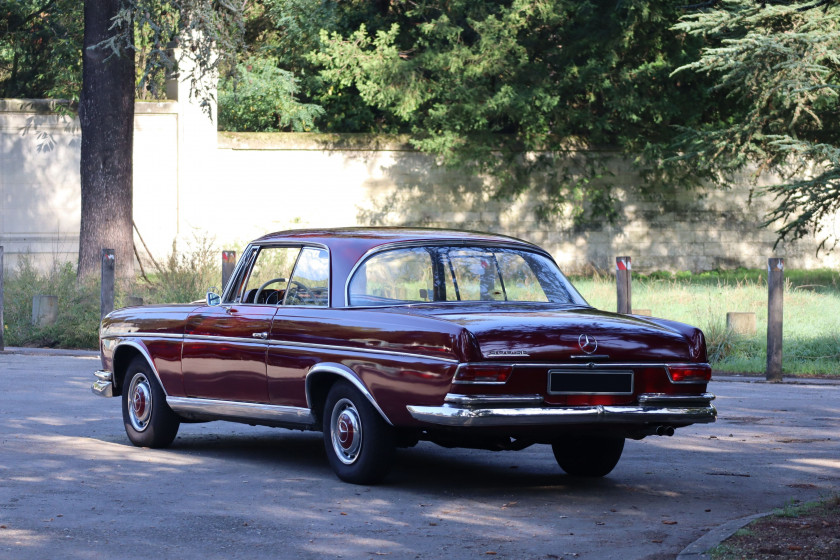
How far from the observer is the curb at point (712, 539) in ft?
19.8

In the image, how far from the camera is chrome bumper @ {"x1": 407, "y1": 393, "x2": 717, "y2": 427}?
23.7ft

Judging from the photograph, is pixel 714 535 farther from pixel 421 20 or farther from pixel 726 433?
pixel 421 20

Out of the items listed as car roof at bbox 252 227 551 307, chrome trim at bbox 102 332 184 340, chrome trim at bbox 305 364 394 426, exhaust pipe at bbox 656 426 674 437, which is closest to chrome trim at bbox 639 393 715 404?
exhaust pipe at bbox 656 426 674 437

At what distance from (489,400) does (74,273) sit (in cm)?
1533

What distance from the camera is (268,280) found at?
927 centimetres

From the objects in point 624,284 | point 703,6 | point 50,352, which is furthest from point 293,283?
point 703,6

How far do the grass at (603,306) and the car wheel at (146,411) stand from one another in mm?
8813

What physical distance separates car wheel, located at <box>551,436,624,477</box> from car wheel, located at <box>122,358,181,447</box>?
295cm

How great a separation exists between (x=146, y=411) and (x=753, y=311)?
39.1 ft

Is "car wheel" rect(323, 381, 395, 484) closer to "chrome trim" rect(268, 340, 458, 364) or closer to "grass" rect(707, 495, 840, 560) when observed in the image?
"chrome trim" rect(268, 340, 458, 364)

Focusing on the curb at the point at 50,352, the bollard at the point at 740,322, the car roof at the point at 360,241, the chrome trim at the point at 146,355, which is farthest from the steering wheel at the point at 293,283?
the curb at the point at 50,352

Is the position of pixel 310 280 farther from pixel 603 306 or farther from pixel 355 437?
pixel 603 306

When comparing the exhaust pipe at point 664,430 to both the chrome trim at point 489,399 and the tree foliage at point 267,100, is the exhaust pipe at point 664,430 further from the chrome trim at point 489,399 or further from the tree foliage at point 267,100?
the tree foliage at point 267,100

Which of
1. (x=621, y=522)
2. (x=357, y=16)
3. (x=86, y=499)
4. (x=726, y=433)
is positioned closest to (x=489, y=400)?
(x=621, y=522)
